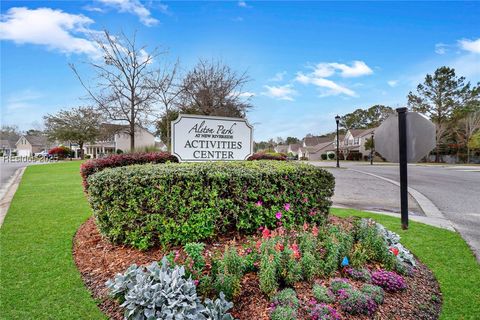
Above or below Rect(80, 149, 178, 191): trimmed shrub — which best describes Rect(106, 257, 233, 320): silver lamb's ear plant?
below

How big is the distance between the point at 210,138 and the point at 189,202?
200cm

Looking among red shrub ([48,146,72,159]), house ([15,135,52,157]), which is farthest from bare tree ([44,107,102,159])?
house ([15,135,52,157])

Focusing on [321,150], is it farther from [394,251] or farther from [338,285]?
[338,285]

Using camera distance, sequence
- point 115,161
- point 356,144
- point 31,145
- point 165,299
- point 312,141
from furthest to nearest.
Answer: point 312,141 < point 31,145 < point 356,144 < point 115,161 < point 165,299

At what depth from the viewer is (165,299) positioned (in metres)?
2.46

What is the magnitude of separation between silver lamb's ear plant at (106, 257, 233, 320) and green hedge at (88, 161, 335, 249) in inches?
36.5

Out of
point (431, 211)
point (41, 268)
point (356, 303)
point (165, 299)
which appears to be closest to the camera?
point (165, 299)

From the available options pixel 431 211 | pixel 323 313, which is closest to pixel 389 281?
pixel 323 313

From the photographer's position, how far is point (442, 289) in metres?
3.29

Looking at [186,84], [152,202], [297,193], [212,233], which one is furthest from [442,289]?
[186,84]

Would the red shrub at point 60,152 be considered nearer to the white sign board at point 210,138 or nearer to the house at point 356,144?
the white sign board at point 210,138

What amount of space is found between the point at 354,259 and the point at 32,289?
11.5 feet

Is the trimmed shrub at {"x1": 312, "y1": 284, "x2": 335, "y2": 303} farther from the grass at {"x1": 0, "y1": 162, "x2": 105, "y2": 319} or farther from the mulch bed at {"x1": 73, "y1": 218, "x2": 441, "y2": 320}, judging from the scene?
the grass at {"x1": 0, "y1": 162, "x2": 105, "y2": 319}

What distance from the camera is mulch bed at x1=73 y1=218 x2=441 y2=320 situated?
2686 mm
